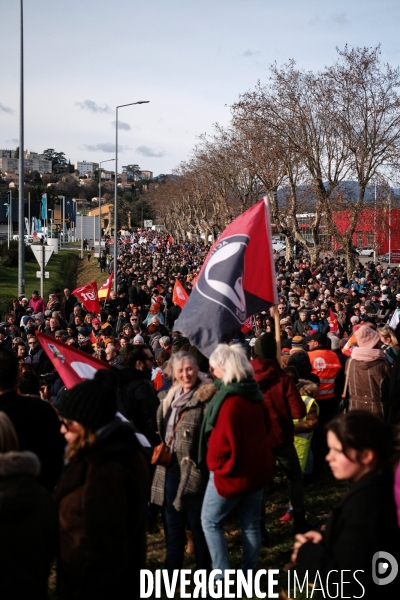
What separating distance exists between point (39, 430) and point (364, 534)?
6.96 ft

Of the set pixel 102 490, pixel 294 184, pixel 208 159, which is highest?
pixel 208 159

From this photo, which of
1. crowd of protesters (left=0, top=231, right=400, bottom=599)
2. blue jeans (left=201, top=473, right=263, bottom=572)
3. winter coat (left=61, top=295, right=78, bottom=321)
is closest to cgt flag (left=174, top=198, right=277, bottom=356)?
crowd of protesters (left=0, top=231, right=400, bottom=599)

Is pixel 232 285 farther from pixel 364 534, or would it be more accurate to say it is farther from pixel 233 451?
pixel 364 534

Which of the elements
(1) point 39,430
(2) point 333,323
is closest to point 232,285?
(1) point 39,430

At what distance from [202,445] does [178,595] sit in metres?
1.16

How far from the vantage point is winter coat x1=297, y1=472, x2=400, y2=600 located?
9.07 feet

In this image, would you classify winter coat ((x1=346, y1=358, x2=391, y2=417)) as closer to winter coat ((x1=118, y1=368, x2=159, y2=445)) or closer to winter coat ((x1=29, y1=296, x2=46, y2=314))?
Result: winter coat ((x1=118, y1=368, x2=159, y2=445))

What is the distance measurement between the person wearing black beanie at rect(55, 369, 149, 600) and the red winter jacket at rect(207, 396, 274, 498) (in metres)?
1.01

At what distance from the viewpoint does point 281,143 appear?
37.2m

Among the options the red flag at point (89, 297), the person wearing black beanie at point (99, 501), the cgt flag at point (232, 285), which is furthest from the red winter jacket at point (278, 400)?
the red flag at point (89, 297)

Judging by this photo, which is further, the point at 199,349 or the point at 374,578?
the point at 199,349

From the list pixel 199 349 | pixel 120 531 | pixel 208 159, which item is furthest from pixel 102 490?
pixel 208 159

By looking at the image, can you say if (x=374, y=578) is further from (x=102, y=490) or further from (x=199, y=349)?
(x=199, y=349)

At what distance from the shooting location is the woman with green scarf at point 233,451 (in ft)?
14.4
